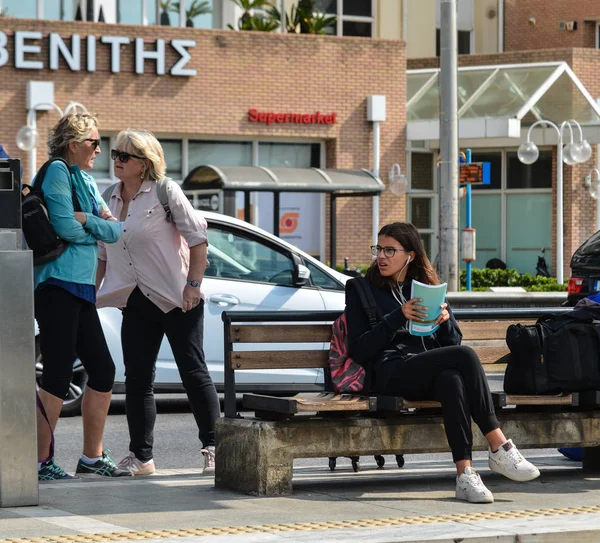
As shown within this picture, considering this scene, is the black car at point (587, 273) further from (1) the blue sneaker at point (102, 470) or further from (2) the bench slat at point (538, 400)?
(1) the blue sneaker at point (102, 470)

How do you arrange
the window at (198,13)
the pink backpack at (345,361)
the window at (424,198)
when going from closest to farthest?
the pink backpack at (345,361) → the window at (198,13) → the window at (424,198)

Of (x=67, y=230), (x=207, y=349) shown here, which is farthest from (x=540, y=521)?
(x=207, y=349)

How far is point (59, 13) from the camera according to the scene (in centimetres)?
2892

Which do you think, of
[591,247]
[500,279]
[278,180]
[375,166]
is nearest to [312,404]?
[591,247]

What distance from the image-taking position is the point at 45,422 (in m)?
7.16

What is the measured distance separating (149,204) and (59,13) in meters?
22.4

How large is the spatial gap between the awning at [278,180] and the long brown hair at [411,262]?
16115mm

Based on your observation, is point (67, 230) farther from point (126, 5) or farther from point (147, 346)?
point (126, 5)

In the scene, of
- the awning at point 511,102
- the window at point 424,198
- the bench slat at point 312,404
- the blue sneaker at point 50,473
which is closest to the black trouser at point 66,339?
the blue sneaker at point 50,473

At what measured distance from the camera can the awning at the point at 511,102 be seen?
3123 centimetres

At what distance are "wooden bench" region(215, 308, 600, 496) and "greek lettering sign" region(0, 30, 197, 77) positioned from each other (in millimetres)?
21729

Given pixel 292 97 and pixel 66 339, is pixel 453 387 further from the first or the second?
pixel 292 97

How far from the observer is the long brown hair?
7117 millimetres

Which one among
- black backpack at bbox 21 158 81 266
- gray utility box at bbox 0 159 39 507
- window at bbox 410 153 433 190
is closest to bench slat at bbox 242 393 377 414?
gray utility box at bbox 0 159 39 507
